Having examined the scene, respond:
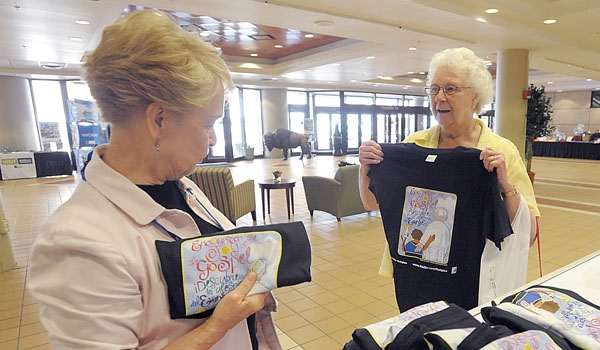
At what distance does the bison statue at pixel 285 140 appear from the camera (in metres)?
16.1

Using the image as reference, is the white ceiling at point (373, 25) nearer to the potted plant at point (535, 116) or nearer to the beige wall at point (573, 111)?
the potted plant at point (535, 116)

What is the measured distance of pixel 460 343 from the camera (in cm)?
67

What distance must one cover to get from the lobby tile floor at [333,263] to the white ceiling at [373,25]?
10.8 ft

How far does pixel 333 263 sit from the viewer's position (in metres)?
4.26

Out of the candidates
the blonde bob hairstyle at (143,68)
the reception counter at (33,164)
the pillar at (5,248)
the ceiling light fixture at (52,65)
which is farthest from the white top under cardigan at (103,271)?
the reception counter at (33,164)

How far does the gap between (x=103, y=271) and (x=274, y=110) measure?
16.6 m

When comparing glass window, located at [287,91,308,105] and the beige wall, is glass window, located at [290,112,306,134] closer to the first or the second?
glass window, located at [287,91,308,105]

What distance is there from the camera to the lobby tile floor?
2.92m

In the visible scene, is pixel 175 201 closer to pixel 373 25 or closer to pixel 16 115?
pixel 373 25

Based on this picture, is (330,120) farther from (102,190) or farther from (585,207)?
(102,190)

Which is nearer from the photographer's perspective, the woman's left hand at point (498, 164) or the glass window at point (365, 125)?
the woman's left hand at point (498, 164)

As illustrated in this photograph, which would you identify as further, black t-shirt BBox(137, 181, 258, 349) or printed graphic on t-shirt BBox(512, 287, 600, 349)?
black t-shirt BBox(137, 181, 258, 349)

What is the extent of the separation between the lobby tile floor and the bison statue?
7340 millimetres

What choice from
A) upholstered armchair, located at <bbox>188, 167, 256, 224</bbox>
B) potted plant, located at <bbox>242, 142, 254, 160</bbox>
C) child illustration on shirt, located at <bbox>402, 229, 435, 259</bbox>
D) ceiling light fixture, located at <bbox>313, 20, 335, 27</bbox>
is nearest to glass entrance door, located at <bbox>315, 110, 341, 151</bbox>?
potted plant, located at <bbox>242, 142, 254, 160</bbox>
